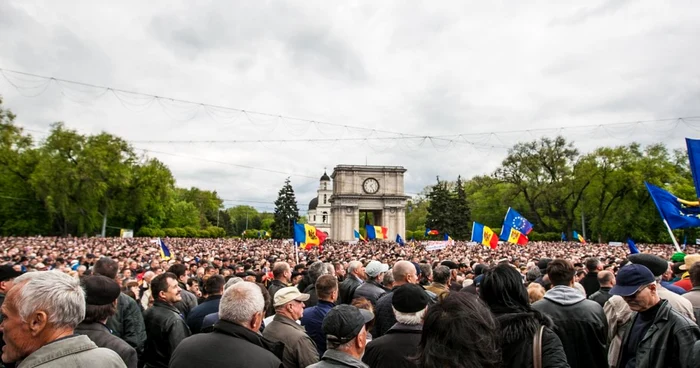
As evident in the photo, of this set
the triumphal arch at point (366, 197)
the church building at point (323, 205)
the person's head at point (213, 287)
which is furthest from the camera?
the church building at point (323, 205)

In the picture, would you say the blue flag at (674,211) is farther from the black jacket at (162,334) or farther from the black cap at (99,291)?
the black cap at (99,291)

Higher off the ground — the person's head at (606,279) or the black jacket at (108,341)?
the person's head at (606,279)

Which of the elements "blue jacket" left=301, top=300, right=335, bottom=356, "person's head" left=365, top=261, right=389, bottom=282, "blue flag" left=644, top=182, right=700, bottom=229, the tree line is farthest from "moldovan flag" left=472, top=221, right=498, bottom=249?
the tree line

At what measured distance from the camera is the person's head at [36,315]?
2.42m

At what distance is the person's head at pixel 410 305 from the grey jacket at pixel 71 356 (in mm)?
1927

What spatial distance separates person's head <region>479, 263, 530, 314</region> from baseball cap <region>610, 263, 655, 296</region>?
1.06 meters

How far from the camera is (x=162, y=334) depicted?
486 cm

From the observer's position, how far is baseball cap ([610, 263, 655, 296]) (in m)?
3.67

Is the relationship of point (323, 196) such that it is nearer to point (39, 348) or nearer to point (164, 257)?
point (164, 257)

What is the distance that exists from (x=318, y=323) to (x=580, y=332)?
8.94 ft

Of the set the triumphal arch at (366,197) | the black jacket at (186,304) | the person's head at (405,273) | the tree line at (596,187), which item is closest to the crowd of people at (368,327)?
the person's head at (405,273)

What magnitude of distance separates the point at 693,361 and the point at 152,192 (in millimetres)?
62226

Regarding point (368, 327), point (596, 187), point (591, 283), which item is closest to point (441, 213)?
point (596, 187)

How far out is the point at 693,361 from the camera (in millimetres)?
2846
